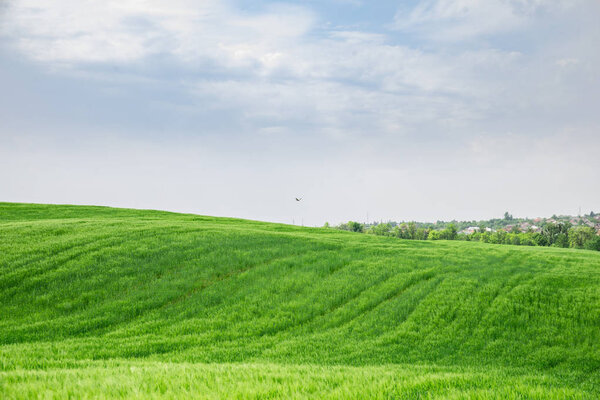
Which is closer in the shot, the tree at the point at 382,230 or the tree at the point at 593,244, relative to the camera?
the tree at the point at 593,244

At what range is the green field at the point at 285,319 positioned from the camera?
6457 mm

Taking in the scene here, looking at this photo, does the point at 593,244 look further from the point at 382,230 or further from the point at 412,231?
the point at 382,230

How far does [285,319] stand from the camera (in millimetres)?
14781

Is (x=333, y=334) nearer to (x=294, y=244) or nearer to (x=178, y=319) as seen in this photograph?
(x=178, y=319)

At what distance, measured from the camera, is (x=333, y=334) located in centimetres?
1376

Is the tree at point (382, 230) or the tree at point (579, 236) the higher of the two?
the tree at point (579, 236)

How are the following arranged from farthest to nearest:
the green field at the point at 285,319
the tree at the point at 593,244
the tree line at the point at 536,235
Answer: the tree line at the point at 536,235 < the tree at the point at 593,244 < the green field at the point at 285,319

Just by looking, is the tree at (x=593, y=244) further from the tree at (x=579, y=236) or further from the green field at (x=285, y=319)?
the green field at (x=285, y=319)

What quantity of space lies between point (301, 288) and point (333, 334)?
413 centimetres

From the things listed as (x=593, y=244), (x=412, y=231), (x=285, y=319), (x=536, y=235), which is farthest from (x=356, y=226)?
(x=285, y=319)

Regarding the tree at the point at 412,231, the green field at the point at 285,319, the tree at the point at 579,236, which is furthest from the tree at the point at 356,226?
the green field at the point at 285,319

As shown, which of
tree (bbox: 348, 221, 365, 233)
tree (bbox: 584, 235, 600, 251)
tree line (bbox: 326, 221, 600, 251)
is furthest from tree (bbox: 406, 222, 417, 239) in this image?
tree (bbox: 584, 235, 600, 251)

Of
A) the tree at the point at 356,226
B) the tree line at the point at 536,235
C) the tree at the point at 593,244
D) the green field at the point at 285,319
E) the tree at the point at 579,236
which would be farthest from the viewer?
the tree at the point at 356,226

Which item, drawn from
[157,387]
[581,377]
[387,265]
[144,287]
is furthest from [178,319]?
[581,377]
